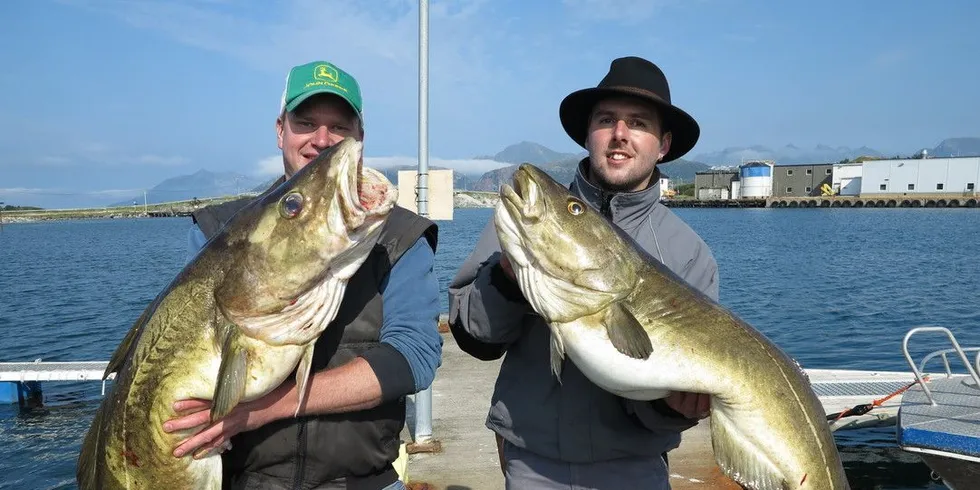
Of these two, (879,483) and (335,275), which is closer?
(335,275)

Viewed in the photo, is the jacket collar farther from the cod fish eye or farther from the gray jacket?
the cod fish eye

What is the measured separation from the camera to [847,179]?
10688 cm

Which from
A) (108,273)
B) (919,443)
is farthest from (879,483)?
(108,273)

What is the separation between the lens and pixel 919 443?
Result: 6898 mm

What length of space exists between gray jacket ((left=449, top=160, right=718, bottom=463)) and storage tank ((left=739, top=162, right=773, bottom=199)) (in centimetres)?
12161

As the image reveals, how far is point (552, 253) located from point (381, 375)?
2.87 ft

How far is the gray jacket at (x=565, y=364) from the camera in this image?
10.1ft

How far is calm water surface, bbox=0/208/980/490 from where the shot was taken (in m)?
11.1

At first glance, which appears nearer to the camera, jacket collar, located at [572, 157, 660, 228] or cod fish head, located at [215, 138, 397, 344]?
cod fish head, located at [215, 138, 397, 344]

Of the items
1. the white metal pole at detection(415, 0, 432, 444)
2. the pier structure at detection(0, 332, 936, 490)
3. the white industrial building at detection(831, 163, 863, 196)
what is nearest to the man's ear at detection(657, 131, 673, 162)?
the pier structure at detection(0, 332, 936, 490)

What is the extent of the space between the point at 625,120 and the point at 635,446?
1.67m

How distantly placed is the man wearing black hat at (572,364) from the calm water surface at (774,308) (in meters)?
8.61

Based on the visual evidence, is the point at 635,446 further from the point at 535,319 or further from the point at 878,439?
the point at 878,439

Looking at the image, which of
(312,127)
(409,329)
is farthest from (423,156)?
(409,329)
